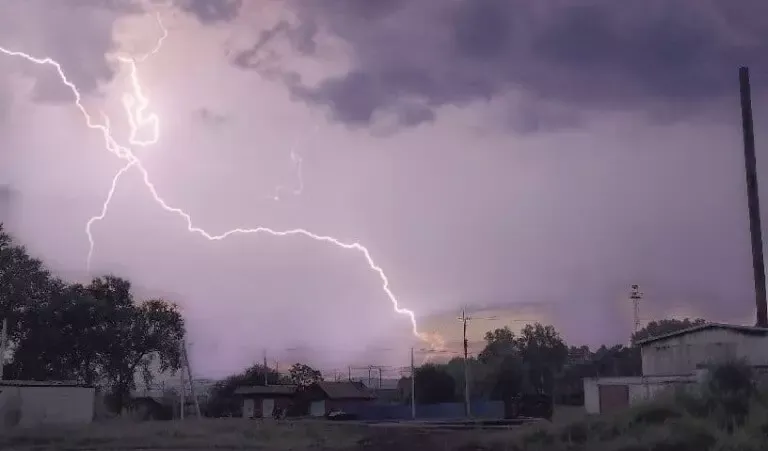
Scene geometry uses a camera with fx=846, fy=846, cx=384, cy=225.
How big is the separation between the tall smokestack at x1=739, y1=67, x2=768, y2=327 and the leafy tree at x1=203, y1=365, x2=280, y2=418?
5848 centimetres

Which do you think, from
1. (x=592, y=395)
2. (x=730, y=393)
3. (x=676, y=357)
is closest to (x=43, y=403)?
(x=592, y=395)

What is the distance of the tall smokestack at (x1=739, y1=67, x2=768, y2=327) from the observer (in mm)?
47625

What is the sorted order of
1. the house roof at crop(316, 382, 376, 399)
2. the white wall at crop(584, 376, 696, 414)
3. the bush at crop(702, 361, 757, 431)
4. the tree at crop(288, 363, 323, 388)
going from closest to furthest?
the bush at crop(702, 361, 757, 431) → the white wall at crop(584, 376, 696, 414) → the house roof at crop(316, 382, 376, 399) → the tree at crop(288, 363, 323, 388)

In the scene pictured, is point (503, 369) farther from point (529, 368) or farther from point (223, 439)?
point (223, 439)

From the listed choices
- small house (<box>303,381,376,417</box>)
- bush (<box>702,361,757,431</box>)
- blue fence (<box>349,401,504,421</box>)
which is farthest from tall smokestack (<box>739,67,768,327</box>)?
small house (<box>303,381,376,417</box>)

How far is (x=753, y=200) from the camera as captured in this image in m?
49.0

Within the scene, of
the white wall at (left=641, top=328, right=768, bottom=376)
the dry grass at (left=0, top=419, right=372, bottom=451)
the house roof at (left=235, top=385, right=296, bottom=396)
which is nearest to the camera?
the dry grass at (left=0, top=419, right=372, bottom=451)

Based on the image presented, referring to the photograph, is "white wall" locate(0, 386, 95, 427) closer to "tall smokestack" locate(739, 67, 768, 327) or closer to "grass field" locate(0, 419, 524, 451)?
"grass field" locate(0, 419, 524, 451)

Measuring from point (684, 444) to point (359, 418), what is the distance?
52665mm

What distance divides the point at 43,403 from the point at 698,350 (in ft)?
125

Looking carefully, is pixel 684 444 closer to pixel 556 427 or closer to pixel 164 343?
pixel 556 427

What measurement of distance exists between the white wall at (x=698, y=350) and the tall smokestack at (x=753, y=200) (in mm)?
4658

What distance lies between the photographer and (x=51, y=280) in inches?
2547

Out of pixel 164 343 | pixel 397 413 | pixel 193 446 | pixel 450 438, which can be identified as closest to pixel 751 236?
pixel 450 438
